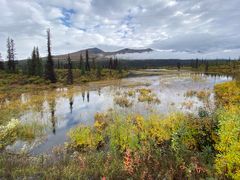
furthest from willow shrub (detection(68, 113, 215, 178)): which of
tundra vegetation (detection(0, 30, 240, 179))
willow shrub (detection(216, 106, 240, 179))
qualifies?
willow shrub (detection(216, 106, 240, 179))

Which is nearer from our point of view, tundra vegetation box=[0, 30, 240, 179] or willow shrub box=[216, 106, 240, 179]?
willow shrub box=[216, 106, 240, 179]

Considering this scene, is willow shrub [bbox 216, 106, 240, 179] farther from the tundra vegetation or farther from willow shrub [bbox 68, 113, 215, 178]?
willow shrub [bbox 68, 113, 215, 178]

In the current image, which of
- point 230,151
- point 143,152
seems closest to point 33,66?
point 143,152

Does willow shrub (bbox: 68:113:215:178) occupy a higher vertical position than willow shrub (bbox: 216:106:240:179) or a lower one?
lower

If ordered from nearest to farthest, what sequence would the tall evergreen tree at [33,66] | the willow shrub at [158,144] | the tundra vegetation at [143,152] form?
the tundra vegetation at [143,152] < the willow shrub at [158,144] < the tall evergreen tree at [33,66]

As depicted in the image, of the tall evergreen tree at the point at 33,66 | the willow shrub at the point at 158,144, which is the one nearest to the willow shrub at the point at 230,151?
the willow shrub at the point at 158,144

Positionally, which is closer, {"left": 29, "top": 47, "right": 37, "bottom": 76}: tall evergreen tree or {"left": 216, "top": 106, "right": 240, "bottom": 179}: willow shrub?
{"left": 216, "top": 106, "right": 240, "bottom": 179}: willow shrub

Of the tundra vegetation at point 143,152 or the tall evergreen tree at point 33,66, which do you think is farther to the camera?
the tall evergreen tree at point 33,66

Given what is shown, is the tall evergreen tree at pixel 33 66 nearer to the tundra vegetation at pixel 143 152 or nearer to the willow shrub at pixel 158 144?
the tundra vegetation at pixel 143 152

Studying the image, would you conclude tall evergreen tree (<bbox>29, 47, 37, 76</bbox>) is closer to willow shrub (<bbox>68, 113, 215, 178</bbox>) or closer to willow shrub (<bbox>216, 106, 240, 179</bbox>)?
willow shrub (<bbox>68, 113, 215, 178</bbox>)

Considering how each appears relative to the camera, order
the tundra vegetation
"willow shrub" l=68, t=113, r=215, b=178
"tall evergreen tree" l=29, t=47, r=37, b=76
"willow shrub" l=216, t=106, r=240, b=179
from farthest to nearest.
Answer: "tall evergreen tree" l=29, t=47, r=37, b=76, "willow shrub" l=68, t=113, r=215, b=178, the tundra vegetation, "willow shrub" l=216, t=106, r=240, b=179

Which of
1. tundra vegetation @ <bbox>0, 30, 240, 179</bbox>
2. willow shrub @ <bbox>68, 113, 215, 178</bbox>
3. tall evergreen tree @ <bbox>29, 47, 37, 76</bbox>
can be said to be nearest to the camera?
tundra vegetation @ <bbox>0, 30, 240, 179</bbox>

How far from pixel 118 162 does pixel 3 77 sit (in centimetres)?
5979

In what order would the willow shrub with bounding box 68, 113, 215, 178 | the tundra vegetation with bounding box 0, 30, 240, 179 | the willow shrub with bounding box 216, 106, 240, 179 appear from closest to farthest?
the willow shrub with bounding box 216, 106, 240, 179, the tundra vegetation with bounding box 0, 30, 240, 179, the willow shrub with bounding box 68, 113, 215, 178
